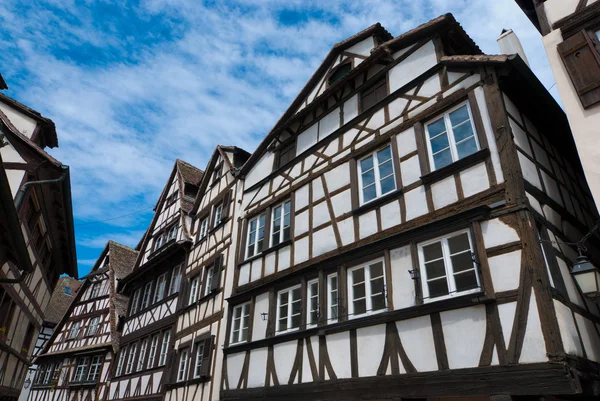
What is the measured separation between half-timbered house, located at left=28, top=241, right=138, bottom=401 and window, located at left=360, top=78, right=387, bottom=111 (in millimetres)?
18088

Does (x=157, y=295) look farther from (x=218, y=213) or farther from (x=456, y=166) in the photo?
(x=456, y=166)

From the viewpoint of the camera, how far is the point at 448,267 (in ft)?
22.7

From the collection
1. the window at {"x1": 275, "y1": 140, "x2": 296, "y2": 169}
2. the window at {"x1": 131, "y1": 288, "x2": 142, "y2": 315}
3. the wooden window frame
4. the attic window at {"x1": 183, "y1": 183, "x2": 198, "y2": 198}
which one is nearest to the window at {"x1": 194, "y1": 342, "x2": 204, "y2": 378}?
the window at {"x1": 275, "y1": 140, "x2": 296, "y2": 169}

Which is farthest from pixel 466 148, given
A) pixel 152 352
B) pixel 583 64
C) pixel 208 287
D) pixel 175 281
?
pixel 152 352

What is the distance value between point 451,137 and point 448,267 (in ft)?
8.25

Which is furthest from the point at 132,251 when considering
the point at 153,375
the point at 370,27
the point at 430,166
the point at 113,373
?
the point at 430,166

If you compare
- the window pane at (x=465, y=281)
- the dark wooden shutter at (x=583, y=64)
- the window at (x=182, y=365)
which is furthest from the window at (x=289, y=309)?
the dark wooden shutter at (x=583, y=64)

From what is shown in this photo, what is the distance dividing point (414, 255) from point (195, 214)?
42.3 feet

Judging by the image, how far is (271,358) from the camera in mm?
9641

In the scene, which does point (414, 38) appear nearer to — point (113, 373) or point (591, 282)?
point (591, 282)

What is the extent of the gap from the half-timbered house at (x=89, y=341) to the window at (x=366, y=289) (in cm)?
1735

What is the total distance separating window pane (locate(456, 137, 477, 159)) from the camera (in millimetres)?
7473

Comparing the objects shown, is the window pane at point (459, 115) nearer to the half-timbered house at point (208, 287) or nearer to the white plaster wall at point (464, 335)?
the white plaster wall at point (464, 335)

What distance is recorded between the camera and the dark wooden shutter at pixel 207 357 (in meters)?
12.1
